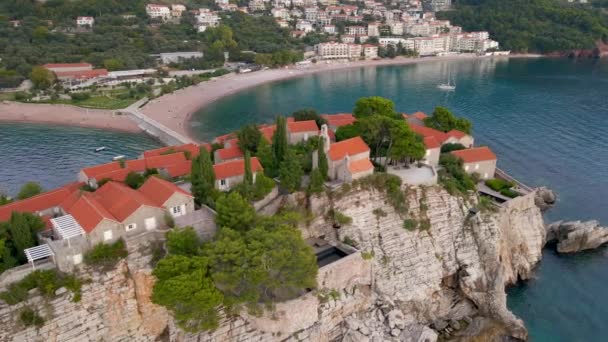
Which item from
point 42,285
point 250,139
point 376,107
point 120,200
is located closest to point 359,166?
point 250,139

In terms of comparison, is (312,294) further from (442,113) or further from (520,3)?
(520,3)

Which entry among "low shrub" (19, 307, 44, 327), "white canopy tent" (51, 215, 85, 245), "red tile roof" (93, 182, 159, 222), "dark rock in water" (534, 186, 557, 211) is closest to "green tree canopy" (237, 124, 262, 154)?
"red tile roof" (93, 182, 159, 222)

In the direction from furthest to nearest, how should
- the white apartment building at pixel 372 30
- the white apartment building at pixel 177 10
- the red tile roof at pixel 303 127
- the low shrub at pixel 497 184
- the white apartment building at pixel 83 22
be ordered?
1. the white apartment building at pixel 372 30
2. the white apartment building at pixel 177 10
3. the white apartment building at pixel 83 22
4. the red tile roof at pixel 303 127
5. the low shrub at pixel 497 184

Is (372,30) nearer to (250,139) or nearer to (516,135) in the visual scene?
(516,135)

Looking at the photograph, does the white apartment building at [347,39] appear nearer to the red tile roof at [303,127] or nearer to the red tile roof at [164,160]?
the red tile roof at [303,127]

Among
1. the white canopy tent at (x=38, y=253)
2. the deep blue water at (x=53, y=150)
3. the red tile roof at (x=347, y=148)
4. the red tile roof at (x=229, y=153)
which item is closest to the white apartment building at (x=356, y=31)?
the deep blue water at (x=53, y=150)
